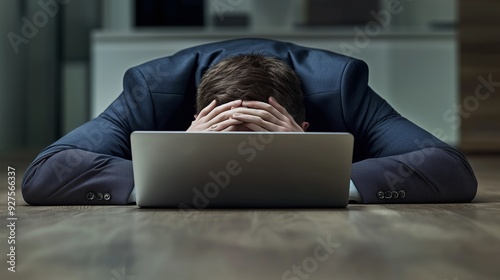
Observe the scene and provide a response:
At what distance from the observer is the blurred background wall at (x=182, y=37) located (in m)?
4.80

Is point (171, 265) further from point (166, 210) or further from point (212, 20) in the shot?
point (212, 20)

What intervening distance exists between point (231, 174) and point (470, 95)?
4057 millimetres

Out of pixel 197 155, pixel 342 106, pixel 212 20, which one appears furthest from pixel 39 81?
pixel 197 155

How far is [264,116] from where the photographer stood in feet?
4.90

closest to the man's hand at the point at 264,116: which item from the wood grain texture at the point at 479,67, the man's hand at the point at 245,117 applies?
the man's hand at the point at 245,117

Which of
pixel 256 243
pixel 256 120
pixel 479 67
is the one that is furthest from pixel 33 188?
pixel 479 67

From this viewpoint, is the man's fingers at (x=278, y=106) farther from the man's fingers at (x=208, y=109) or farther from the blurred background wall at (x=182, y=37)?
the blurred background wall at (x=182, y=37)

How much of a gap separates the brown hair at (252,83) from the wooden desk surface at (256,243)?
31 cm

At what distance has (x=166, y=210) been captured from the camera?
55.9 inches

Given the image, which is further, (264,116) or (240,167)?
(264,116)

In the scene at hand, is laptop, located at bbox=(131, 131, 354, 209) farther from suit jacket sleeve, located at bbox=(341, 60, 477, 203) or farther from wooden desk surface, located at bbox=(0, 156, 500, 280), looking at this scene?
suit jacket sleeve, located at bbox=(341, 60, 477, 203)

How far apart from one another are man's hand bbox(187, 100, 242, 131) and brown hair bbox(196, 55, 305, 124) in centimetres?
5

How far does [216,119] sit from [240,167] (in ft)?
0.68

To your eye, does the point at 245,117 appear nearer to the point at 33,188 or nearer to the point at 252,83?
the point at 252,83
